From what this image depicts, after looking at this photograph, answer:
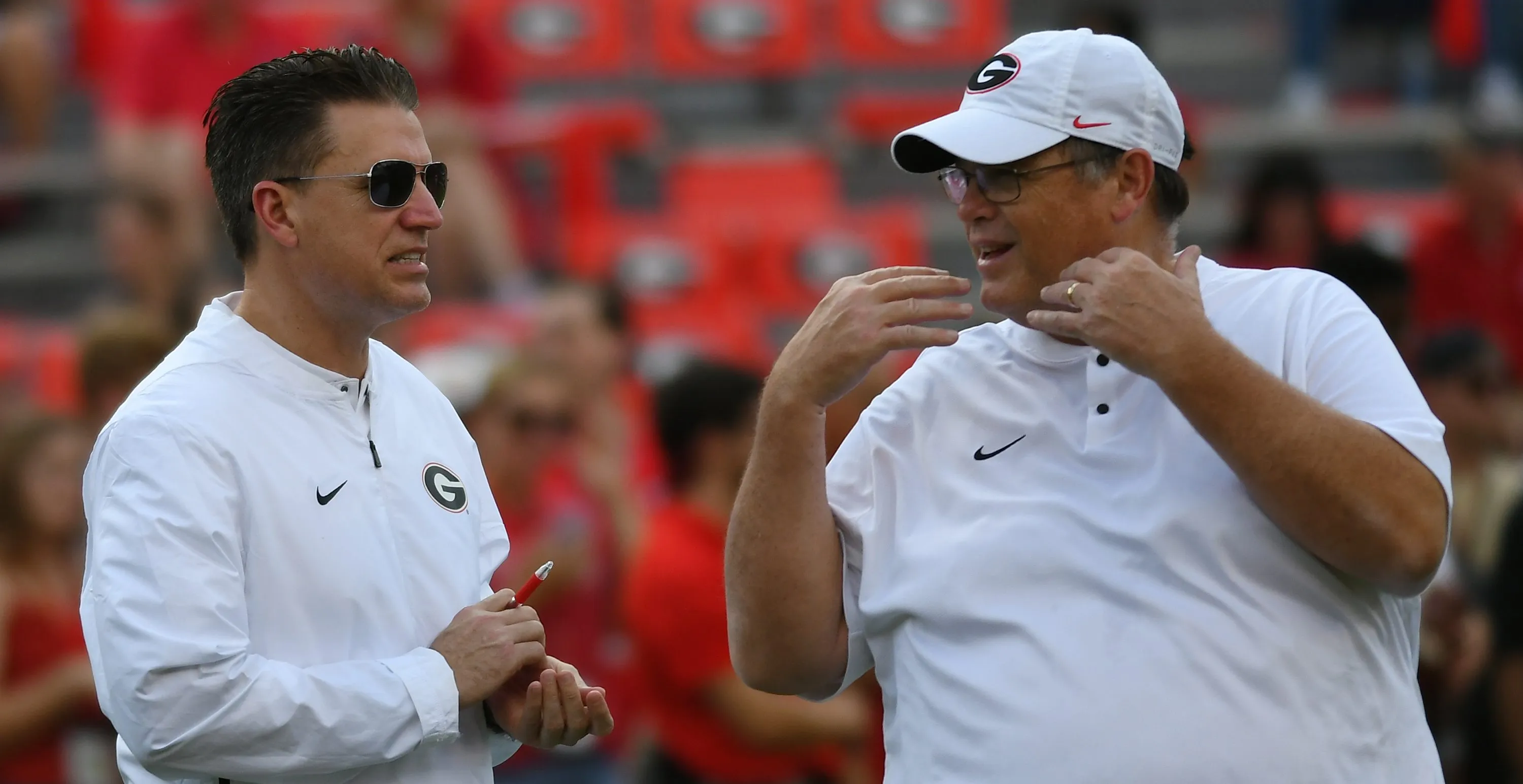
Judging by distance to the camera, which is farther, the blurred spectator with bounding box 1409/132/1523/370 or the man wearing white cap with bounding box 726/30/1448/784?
the blurred spectator with bounding box 1409/132/1523/370

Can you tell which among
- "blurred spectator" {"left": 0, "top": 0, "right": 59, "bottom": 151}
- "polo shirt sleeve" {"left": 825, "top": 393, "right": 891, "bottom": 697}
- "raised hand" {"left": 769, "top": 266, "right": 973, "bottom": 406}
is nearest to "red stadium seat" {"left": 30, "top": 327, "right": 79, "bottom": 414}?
"blurred spectator" {"left": 0, "top": 0, "right": 59, "bottom": 151}

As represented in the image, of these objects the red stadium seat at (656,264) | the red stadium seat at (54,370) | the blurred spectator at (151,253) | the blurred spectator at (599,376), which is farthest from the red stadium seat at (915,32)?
the red stadium seat at (54,370)

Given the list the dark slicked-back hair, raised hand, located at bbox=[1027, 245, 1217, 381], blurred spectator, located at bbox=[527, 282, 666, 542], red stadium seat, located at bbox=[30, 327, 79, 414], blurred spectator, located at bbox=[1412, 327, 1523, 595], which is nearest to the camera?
raised hand, located at bbox=[1027, 245, 1217, 381]

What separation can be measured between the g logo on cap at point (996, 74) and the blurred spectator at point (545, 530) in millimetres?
2703

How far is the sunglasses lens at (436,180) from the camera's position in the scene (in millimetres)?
2928

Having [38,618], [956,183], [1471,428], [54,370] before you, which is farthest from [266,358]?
[54,370]

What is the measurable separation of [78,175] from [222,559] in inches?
271

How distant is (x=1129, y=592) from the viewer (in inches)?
110

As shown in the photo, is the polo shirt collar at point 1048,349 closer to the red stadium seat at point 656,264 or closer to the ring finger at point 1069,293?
the ring finger at point 1069,293

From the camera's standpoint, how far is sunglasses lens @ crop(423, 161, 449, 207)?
293cm

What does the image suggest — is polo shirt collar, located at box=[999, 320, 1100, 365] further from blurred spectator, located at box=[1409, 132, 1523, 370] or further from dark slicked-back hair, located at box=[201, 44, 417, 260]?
blurred spectator, located at box=[1409, 132, 1523, 370]

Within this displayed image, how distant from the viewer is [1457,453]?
6.02 meters

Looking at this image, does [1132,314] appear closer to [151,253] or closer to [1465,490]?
[1465,490]

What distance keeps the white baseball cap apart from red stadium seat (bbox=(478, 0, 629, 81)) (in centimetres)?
682
